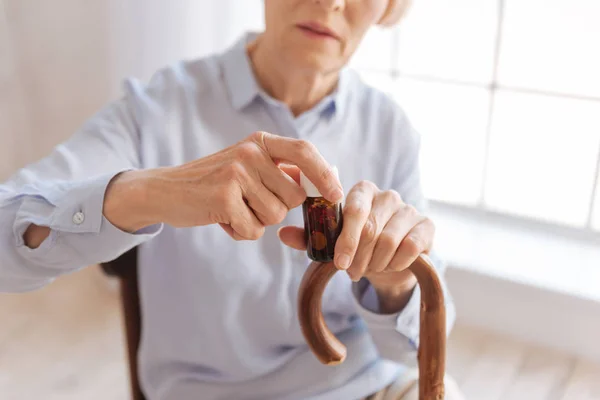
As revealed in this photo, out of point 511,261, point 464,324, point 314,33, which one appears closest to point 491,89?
point 511,261

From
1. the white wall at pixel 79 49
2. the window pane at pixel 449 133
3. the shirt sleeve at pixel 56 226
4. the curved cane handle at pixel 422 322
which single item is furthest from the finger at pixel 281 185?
the window pane at pixel 449 133

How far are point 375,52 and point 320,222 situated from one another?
1225mm

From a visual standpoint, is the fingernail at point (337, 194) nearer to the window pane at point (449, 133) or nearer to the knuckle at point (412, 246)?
the knuckle at point (412, 246)

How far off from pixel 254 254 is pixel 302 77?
11.6 inches

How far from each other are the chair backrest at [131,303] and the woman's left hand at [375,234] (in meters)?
0.39

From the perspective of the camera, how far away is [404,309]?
117cm

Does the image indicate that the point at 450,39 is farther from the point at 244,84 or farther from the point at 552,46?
the point at 244,84

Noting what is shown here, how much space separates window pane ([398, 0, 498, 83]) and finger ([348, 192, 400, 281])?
103 cm

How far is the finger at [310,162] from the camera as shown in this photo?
85 centimetres

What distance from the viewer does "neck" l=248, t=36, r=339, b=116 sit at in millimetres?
1247

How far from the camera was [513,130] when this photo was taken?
1.91 m

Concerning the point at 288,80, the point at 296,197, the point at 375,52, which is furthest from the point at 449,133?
the point at 296,197

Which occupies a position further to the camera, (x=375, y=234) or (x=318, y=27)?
(x=318, y=27)

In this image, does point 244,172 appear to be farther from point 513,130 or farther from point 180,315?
point 513,130
